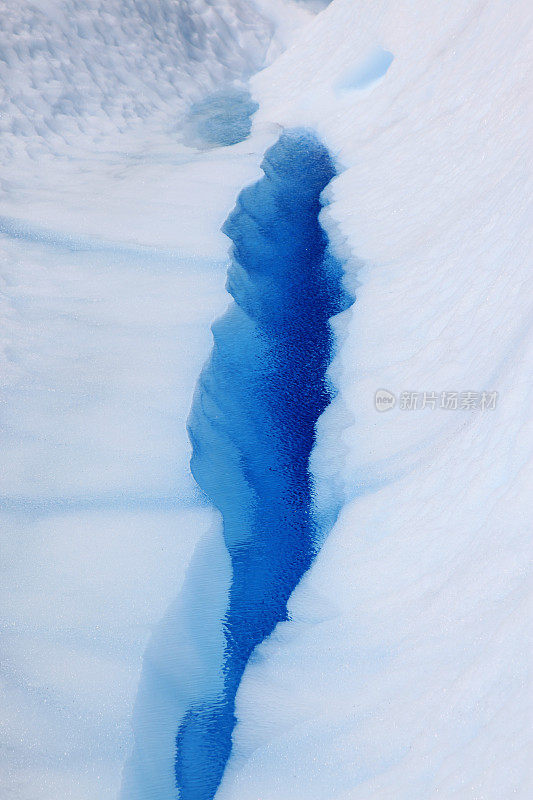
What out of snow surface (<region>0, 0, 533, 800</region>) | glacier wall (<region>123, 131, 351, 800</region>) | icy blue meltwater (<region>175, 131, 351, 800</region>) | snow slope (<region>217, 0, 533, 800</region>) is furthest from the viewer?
icy blue meltwater (<region>175, 131, 351, 800</region>)

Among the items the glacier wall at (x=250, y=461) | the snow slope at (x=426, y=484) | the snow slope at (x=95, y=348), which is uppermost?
the snow slope at (x=426, y=484)

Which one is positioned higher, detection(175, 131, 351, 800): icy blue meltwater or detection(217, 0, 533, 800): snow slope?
detection(217, 0, 533, 800): snow slope

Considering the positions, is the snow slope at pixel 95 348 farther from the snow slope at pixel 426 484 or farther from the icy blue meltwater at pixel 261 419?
the snow slope at pixel 426 484

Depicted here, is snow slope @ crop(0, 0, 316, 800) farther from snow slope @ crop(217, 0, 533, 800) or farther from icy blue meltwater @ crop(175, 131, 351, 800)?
snow slope @ crop(217, 0, 533, 800)

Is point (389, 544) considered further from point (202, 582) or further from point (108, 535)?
point (108, 535)

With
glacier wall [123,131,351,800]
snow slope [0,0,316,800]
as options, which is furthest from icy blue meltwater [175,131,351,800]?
snow slope [0,0,316,800]

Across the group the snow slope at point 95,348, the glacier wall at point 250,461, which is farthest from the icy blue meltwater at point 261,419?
the snow slope at point 95,348
